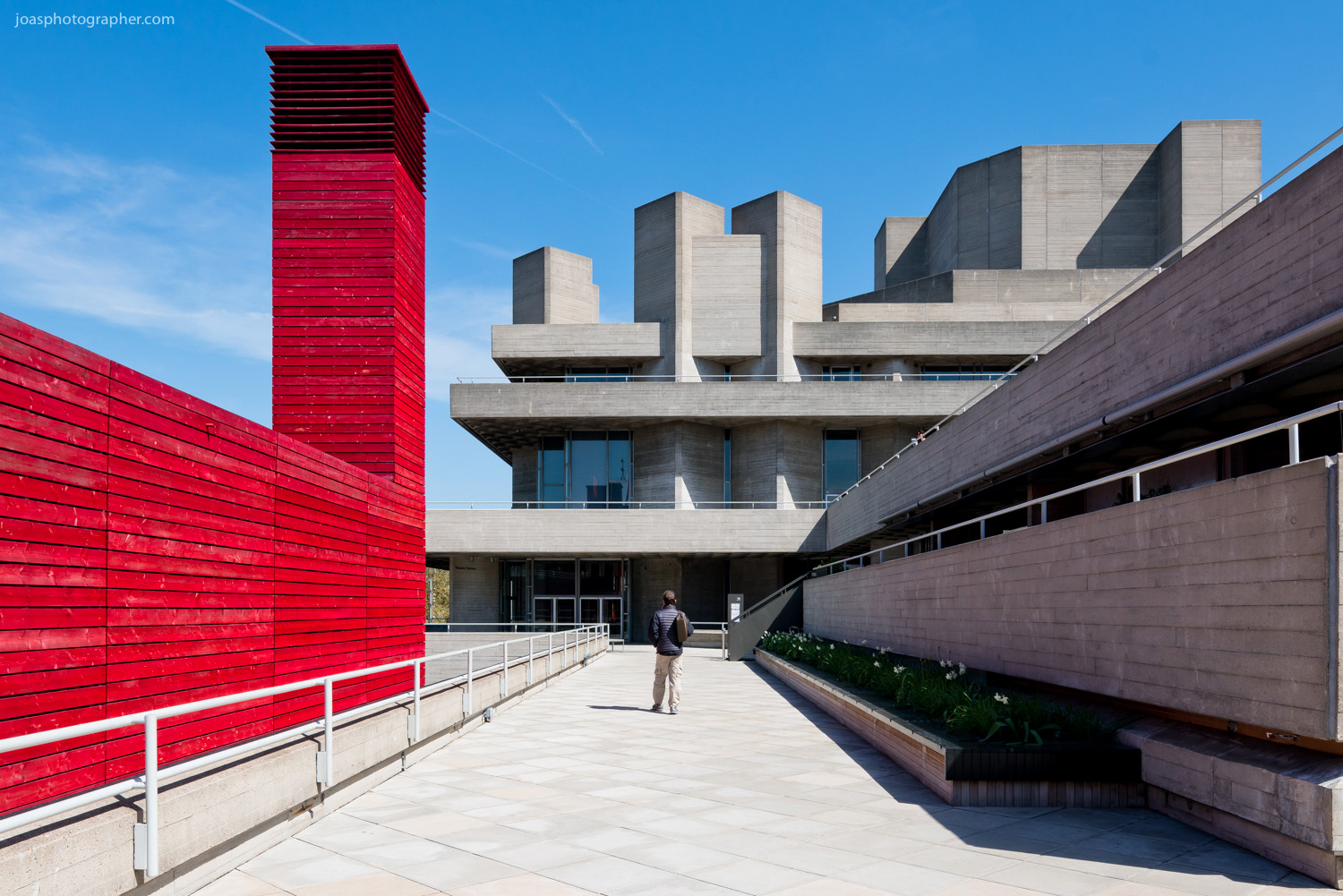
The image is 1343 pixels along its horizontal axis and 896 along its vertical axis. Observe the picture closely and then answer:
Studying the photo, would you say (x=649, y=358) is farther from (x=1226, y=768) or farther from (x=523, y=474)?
(x=1226, y=768)

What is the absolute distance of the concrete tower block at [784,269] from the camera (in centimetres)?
4362

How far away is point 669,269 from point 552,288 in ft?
28.1

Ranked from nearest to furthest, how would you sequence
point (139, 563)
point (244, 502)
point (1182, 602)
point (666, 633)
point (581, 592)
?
1. point (139, 563)
2. point (1182, 602)
3. point (244, 502)
4. point (666, 633)
5. point (581, 592)

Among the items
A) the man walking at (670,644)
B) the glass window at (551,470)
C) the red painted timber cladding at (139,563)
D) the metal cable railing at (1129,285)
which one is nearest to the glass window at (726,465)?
the glass window at (551,470)

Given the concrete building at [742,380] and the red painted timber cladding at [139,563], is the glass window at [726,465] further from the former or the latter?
the red painted timber cladding at [139,563]

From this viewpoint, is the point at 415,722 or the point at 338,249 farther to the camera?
the point at 338,249

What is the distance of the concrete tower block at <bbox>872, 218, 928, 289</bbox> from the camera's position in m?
58.2

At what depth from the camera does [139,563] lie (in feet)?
24.5

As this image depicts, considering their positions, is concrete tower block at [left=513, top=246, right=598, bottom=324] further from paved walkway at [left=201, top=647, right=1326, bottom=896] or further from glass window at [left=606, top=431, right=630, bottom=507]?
paved walkway at [left=201, top=647, right=1326, bottom=896]

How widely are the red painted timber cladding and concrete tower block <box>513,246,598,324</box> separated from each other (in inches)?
1540

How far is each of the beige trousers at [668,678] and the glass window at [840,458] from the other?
2946 centimetres

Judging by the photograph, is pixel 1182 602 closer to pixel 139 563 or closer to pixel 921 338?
pixel 139 563

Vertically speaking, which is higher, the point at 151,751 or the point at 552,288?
the point at 552,288

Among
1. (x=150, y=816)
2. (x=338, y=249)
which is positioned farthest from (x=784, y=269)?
(x=150, y=816)
